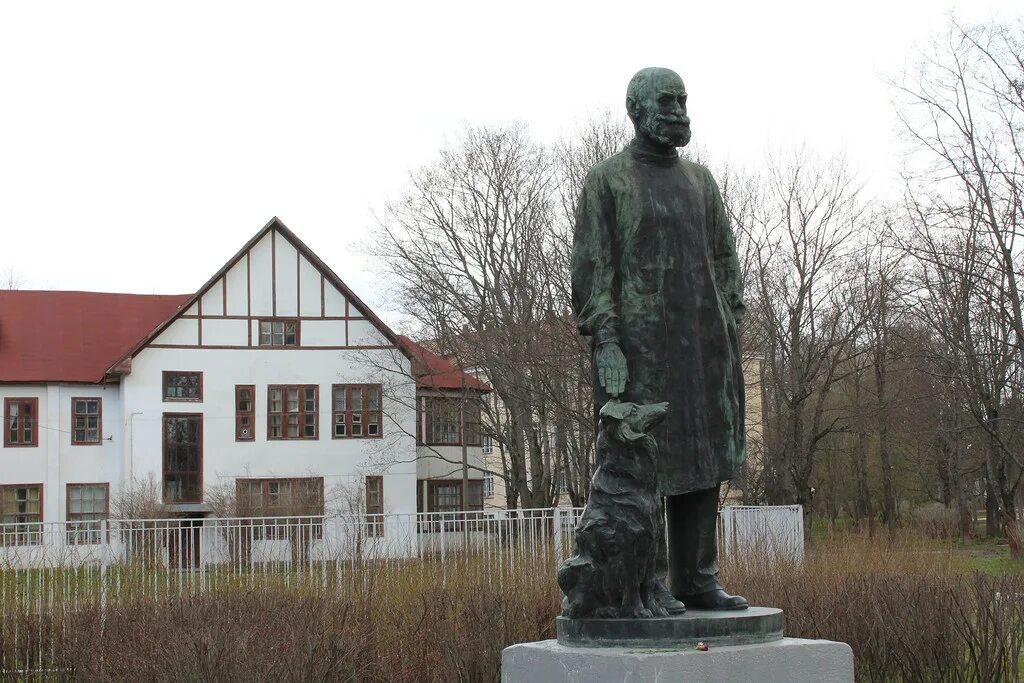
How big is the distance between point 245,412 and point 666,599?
38961 mm

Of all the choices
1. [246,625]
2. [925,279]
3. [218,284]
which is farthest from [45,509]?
[246,625]

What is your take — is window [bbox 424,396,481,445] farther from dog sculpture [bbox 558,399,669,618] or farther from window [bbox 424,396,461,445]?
dog sculpture [bbox 558,399,669,618]

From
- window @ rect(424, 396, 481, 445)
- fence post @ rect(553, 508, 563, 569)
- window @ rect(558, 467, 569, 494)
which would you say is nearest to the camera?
fence post @ rect(553, 508, 563, 569)

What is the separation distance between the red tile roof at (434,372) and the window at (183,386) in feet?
21.9

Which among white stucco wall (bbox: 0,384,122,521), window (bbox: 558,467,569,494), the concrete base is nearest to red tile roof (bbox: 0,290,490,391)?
white stucco wall (bbox: 0,384,122,521)

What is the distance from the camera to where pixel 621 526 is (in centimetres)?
601

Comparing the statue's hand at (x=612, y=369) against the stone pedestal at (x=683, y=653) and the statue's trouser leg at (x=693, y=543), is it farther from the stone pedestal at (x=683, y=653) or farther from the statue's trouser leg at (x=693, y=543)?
the stone pedestal at (x=683, y=653)

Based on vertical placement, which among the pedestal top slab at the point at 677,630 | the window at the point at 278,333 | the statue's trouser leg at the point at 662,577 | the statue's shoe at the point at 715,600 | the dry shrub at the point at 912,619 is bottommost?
the dry shrub at the point at 912,619

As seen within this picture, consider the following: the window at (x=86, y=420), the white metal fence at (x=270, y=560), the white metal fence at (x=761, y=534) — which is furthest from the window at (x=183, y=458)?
the white metal fence at (x=761, y=534)

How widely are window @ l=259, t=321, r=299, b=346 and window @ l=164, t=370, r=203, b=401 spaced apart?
2381mm

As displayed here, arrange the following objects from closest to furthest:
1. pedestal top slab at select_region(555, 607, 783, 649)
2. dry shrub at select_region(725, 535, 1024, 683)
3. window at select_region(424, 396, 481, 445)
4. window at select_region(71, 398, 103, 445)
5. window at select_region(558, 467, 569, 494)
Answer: pedestal top slab at select_region(555, 607, 783, 649)
dry shrub at select_region(725, 535, 1024, 683)
window at select_region(558, 467, 569, 494)
window at select_region(71, 398, 103, 445)
window at select_region(424, 396, 481, 445)

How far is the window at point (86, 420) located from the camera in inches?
1729

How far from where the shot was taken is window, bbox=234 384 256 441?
43781mm

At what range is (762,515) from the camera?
66.6ft
